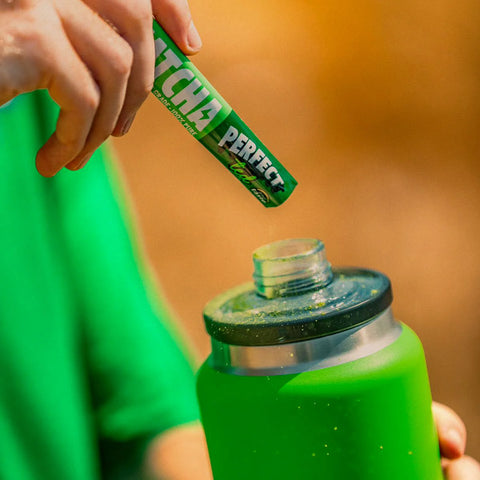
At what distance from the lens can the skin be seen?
1.12 feet

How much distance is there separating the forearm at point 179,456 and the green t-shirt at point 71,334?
0.05 ft

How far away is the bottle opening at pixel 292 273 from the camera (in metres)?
0.47

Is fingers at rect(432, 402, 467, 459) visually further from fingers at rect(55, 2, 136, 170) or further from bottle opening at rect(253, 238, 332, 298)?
fingers at rect(55, 2, 136, 170)

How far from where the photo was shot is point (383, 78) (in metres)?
2.16

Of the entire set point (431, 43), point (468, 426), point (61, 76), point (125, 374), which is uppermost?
point (431, 43)

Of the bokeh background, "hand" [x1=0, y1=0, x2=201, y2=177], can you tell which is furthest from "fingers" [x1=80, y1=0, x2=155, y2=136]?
the bokeh background

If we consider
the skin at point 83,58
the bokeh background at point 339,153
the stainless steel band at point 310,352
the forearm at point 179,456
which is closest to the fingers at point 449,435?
the stainless steel band at point 310,352

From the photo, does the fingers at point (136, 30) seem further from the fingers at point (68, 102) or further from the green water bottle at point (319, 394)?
the green water bottle at point (319, 394)

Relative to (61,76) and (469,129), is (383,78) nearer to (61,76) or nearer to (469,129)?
(469,129)

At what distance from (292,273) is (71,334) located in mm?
312

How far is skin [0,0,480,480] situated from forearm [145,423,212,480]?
13.3 inches

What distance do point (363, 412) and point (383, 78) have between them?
6.28ft

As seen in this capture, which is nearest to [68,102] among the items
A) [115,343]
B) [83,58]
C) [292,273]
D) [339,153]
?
[83,58]

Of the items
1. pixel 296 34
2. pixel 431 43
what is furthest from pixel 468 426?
pixel 296 34
